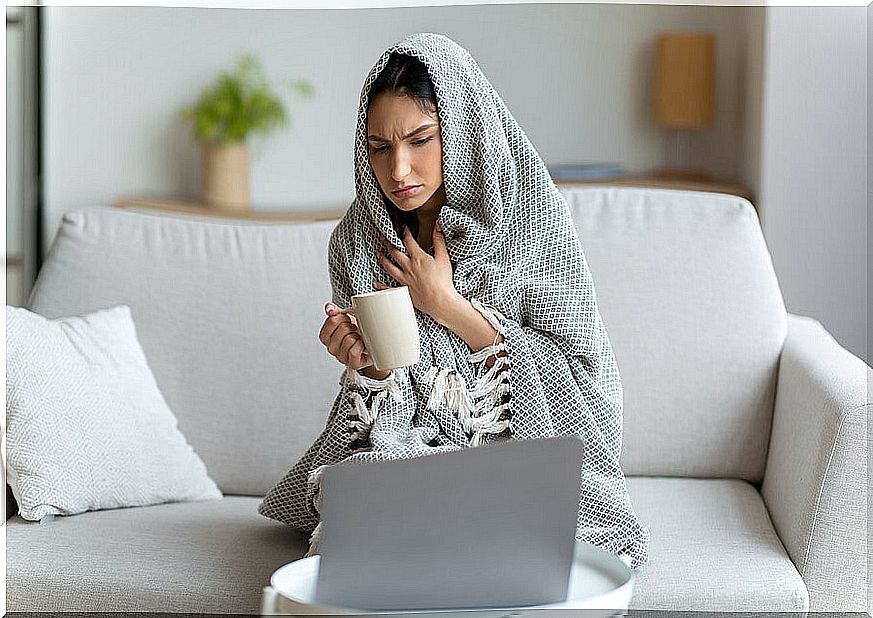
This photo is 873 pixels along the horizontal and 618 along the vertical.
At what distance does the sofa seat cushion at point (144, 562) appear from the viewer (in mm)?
1203

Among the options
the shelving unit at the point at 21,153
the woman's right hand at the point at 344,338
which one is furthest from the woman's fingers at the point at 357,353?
the shelving unit at the point at 21,153

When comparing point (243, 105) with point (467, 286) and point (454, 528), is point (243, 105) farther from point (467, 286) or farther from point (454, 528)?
point (454, 528)

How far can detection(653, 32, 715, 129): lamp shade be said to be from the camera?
8.97ft

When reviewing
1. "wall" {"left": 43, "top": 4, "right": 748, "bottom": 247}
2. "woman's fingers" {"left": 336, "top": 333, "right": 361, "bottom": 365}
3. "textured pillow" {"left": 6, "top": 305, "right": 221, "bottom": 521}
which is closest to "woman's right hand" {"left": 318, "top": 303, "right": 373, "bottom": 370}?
"woman's fingers" {"left": 336, "top": 333, "right": 361, "bottom": 365}

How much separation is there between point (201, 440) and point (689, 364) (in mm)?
752

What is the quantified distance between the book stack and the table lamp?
0.64 feet

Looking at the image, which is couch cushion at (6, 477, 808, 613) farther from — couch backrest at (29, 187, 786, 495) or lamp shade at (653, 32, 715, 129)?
lamp shade at (653, 32, 715, 129)

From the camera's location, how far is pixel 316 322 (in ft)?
5.41

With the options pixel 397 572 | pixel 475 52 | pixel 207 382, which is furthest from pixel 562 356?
pixel 475 52

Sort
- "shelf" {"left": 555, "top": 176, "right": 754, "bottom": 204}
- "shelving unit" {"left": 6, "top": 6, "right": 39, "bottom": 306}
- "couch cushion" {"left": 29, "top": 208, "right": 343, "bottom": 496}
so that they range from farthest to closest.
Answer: "shelving unit" {"left": 6, "top": 6, "right": 39, "bottom": 306} → "shelf" {"left": 555, "top": 176, "right": 754, "bottom": 204} → "couch cushion" {"left": 29, "top": 208, "right": 343, "bottom": 496}

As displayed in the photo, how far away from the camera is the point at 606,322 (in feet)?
5.40

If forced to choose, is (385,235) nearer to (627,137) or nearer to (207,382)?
(207,382)

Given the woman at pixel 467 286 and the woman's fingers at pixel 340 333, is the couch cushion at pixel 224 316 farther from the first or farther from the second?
the woman's fingers at pixel 340 333

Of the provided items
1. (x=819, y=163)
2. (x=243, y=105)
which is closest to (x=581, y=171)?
(x=819, y=163)
